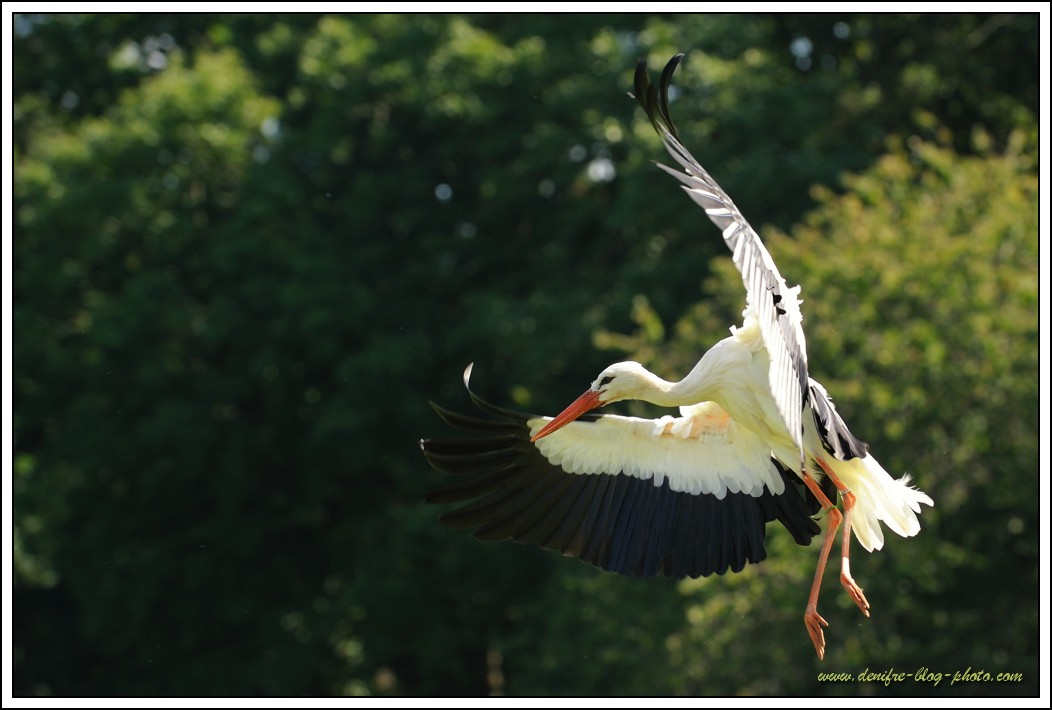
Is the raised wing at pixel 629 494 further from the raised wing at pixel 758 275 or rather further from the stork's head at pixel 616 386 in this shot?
the raised wing at pixel 758 275

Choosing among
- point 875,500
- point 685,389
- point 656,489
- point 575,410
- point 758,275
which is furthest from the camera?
point 656,489

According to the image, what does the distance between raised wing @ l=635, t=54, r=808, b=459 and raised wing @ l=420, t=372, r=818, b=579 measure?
113 cm

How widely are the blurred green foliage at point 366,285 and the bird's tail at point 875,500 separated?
11.3 m

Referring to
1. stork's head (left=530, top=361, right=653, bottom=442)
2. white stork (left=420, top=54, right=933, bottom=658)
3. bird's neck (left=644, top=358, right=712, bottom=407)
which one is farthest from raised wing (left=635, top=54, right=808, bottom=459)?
white stork (left=420, top=54, right=933, bottom=658)

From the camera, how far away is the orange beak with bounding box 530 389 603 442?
24.0 feet

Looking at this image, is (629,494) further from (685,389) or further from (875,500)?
(875,500)

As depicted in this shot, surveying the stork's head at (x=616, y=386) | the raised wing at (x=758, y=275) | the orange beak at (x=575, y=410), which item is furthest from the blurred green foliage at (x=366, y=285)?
the raised wing at (x=758, y=275)

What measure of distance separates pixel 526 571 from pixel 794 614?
6920 millimetres

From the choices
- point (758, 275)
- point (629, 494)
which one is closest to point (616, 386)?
point (629, 494)

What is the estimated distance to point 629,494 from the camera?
805 cm

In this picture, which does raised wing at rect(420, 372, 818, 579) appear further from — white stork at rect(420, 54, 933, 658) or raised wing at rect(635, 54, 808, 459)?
raised wing at rect(635, 54, 808, 459)

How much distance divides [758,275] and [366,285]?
56.0ft

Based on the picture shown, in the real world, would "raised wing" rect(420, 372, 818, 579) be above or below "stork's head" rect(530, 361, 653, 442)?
below

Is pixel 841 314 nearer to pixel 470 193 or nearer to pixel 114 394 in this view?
pixel 470 193
